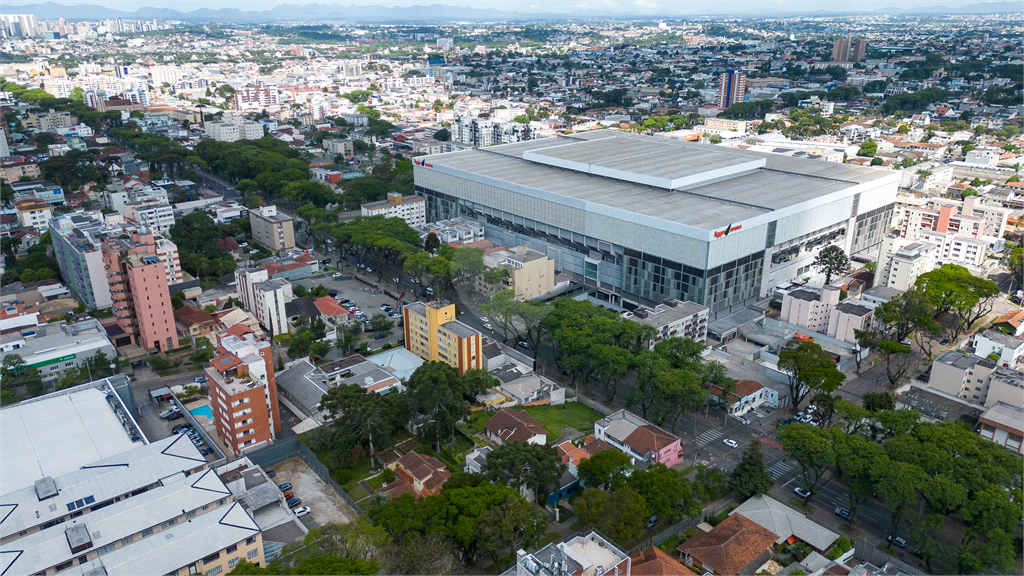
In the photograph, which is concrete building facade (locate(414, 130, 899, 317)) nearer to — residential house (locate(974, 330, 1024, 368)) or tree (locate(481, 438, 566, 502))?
residential house (locate(974, 330, 1024, 368))

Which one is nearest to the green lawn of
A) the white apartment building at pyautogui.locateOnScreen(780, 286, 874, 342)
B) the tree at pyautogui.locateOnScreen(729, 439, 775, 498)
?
the tree at pyautogui.locateOnScreen(729, 439, 775, 498)

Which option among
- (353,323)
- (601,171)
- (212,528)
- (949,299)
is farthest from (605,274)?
(212,528)

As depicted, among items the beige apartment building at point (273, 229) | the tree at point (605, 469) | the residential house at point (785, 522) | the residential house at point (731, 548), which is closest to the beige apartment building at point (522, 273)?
the beige apartment building at point (273, 229)

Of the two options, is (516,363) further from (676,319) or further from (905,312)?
(905,312)

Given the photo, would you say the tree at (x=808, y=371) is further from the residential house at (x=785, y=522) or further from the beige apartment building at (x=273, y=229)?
the beige apartment building at (x=273, y=229)

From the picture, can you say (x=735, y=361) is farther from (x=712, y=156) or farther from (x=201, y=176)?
(x=201, y=176)

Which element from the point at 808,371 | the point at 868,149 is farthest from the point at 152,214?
the point at 868,149
